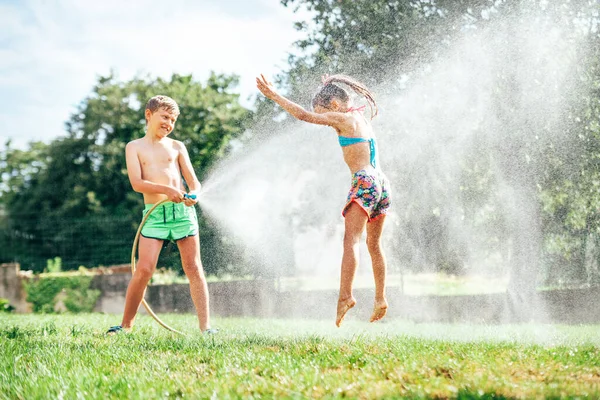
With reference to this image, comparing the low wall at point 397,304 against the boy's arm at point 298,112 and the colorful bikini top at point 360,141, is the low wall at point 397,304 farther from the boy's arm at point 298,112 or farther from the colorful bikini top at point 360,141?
the boy's arm at point 298,112

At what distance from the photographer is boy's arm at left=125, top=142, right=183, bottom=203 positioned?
186 inches

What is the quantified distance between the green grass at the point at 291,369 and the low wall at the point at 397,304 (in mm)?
5123

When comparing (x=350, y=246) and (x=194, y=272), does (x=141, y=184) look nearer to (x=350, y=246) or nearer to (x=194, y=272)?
(x=194, y=272)

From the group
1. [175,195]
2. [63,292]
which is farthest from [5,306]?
[175,195]

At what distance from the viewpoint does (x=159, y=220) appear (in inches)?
195

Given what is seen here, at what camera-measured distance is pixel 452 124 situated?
8.56 m

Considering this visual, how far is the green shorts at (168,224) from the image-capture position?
4930 mm

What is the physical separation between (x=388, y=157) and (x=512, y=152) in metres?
1.64

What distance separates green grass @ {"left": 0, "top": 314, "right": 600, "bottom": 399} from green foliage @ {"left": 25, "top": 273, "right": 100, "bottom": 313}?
6911 mm

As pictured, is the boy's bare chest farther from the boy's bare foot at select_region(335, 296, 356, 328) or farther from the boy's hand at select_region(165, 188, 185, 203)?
the boy's bare foot at select_region(335, 296, 356, 328)

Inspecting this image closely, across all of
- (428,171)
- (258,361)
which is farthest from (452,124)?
(258,361)

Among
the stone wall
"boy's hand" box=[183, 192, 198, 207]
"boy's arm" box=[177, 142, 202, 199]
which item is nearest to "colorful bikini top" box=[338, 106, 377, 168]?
"boy's hand" box=[183, 192, 198, 207]

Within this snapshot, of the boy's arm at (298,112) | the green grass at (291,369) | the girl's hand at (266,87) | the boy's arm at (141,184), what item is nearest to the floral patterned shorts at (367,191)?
the boy's arm at (298,112)

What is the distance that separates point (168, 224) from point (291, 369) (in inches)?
91.0
